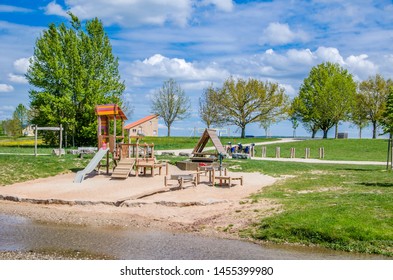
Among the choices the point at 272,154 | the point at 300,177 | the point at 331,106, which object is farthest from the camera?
the point at 331,106

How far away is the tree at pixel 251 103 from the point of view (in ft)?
228

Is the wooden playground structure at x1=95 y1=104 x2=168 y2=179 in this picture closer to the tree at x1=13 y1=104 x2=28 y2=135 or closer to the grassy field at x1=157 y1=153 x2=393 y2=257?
the grassy field at x1=157 y1=153 x2=393 y2=257

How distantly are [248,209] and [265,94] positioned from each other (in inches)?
2197

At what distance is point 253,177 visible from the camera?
24.2 metres

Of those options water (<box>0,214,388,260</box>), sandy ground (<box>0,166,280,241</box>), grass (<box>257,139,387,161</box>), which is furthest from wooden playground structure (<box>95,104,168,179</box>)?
grass (<box>257,139,387,161</box>)

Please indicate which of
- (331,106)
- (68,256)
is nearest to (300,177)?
(68,256)

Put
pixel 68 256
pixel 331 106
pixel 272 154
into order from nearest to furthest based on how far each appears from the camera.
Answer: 1. pixel 68 256
2. pixel 272 154
3. pixel 331 106

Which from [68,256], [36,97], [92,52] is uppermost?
[92,52]

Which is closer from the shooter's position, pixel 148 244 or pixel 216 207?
pixel 148 244

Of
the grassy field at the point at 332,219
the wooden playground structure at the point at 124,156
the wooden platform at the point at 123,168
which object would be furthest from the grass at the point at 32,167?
the grassy field at the point at 332,219

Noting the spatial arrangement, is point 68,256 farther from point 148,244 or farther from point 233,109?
point 233,109

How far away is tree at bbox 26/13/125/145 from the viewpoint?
4862 cm

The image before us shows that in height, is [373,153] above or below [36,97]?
below

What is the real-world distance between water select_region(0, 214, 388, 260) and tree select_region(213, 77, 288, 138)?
187 ft
